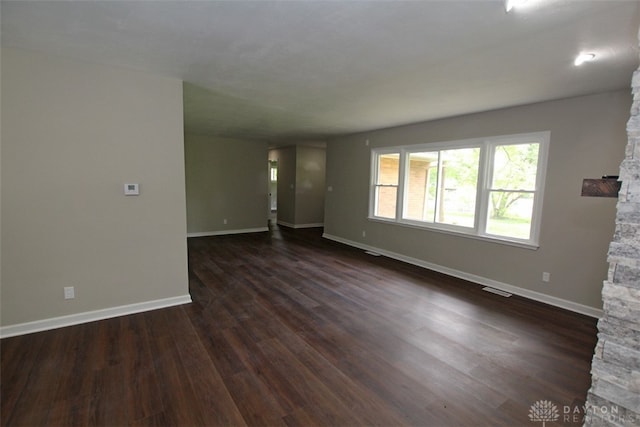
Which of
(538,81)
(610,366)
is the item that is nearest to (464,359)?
(610,366)

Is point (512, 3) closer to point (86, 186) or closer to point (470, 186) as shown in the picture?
point (470, 186)

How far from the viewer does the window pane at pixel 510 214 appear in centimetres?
A: 380

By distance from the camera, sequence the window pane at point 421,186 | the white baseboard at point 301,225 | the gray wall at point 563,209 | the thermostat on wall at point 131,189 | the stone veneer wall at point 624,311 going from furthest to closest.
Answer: the white baseboard at point 301,225 → the window pane at point 421,186 → the gray wall at point 563,209 → the thermostat on wall at point 131,189 → the stone veneer wall at point 624,311

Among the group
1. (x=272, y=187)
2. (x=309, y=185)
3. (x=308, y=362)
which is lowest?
(x=308, y=362)

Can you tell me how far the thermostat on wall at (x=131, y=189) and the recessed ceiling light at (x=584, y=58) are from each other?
412 centimetres

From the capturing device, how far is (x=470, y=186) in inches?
175

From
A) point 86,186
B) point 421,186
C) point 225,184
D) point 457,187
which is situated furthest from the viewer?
point 225,184

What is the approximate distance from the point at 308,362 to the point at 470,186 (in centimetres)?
359

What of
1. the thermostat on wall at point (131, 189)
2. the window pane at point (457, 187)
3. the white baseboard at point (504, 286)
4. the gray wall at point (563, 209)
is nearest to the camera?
the thermostat on wall at point (131, 189)

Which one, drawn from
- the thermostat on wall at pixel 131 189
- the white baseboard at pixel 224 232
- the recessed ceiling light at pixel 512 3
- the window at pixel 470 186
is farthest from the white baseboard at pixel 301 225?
the recessed ceiling light at pixel 512 3

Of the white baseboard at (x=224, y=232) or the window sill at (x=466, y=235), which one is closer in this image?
the window sill at (x=466, y=235)

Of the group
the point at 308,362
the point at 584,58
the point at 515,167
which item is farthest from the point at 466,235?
the point at 308,362

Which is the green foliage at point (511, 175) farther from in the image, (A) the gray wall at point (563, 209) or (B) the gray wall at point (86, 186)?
(B) the gray wall at point (86, 186)

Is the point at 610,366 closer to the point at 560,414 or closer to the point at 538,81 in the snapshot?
the point at 560,414
